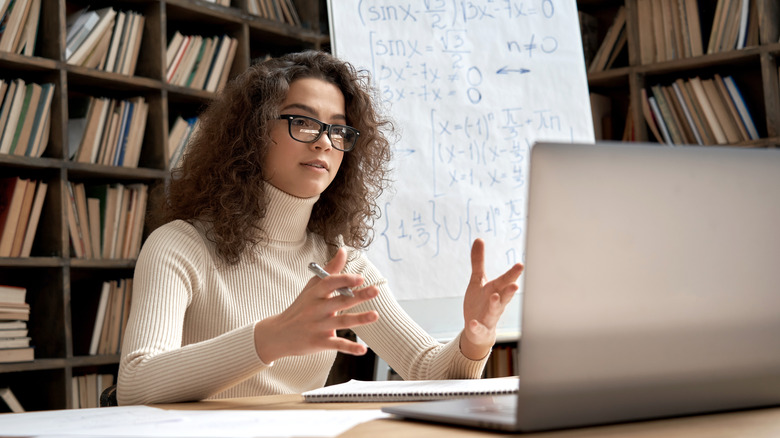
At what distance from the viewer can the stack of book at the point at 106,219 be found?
242 centimetres

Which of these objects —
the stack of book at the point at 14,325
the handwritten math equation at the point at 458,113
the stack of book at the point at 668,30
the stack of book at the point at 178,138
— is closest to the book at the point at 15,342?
the stack of book at the point at 14,325

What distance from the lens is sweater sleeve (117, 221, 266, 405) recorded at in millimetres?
1035

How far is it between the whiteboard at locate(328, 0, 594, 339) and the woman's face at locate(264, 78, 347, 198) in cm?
56

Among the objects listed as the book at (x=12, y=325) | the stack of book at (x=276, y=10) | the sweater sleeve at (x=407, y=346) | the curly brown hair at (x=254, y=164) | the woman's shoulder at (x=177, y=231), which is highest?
the stack of book at (x=276, y=10)

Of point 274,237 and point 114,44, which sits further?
point 114,44

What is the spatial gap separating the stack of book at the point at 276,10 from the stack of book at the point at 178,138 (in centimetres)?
53

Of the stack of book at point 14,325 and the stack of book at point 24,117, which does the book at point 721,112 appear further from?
the stack of book at point 14,325

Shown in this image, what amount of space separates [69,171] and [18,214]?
0.70 feet

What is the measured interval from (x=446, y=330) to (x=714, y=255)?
1.54 meters

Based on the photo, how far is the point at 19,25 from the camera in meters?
2.31

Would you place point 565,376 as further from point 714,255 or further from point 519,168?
point 519,168

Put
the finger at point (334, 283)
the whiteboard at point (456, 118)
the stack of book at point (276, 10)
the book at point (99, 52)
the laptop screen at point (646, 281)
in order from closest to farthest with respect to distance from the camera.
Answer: the laptop screen at point (646, 281) < the finger at point (334, 283) < the whiteboard at point (456, 118) < the book at point (99, 52) < the stack of book at point (276, 10)

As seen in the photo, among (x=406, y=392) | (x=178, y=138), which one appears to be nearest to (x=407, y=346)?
(x=406, y=392)

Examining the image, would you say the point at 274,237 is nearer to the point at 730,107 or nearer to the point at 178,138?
the point at 178,138
